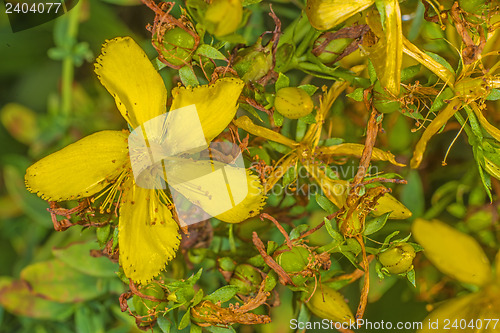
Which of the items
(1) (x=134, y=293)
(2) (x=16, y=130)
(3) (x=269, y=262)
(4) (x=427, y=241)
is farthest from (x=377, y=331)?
(2) (x=16, y=130)

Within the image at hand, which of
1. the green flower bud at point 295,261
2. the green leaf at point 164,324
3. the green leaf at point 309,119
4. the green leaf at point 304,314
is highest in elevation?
the green leaf at point 309,119

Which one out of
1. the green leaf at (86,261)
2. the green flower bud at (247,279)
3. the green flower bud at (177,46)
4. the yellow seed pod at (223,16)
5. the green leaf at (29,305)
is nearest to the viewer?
the yellow seed pod at (223,16)

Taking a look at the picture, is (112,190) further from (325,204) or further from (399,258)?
(399,258)

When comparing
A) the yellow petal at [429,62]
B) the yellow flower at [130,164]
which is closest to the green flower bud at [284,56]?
the yellow flower at [130,164]

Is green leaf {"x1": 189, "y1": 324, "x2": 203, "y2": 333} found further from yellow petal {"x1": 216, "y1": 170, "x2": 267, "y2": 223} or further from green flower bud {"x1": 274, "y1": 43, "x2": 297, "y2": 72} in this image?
green flower bud {"x1": 274, "y1": 43, "x2": 297, "y2": 72}

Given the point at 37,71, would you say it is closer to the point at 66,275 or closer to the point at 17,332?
the point at 66,275

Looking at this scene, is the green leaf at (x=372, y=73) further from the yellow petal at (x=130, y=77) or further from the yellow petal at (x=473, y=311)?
the yellow petal at (x=473, y=311)

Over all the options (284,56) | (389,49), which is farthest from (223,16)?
(389,49)

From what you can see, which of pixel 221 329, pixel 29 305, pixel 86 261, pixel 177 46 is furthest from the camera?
pixel 29 305
